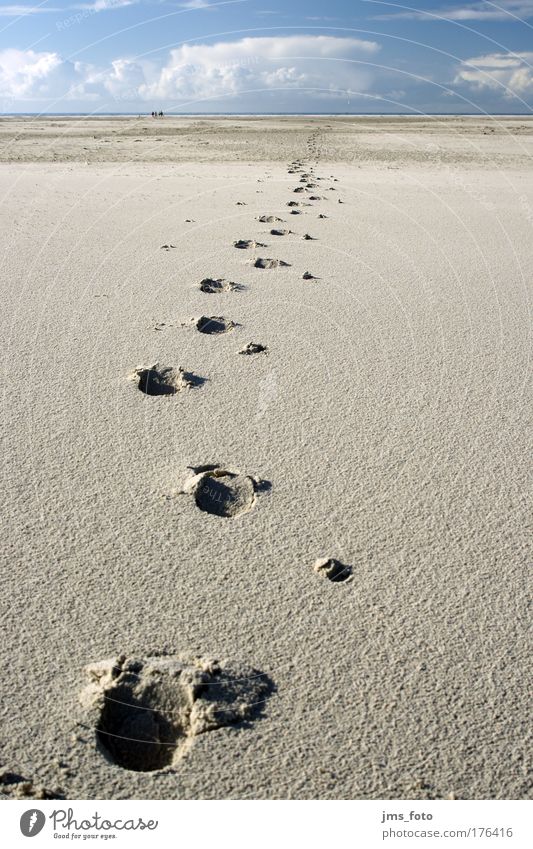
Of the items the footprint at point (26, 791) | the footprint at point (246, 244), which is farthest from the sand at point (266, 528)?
the footprint at point (246, 244)

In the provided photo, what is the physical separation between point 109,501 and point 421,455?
118 cm

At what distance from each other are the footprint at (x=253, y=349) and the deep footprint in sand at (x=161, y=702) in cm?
219

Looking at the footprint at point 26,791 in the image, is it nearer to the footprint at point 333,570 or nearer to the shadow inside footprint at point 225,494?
the footprint at point 333,570

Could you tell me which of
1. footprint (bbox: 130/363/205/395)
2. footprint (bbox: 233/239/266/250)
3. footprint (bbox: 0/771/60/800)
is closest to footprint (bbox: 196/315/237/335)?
footprint (bbox: 130/363/205/395)

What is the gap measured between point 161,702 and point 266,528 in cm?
73

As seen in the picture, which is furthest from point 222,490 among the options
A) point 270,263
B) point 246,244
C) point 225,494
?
point 246,244

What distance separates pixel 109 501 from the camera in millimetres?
2473

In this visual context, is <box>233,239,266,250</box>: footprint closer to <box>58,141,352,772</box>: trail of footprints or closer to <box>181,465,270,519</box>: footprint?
<box>181,465,270,519</box>: footprint

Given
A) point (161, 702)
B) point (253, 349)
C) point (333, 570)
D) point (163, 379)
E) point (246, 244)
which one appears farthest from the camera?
point (246, 244)

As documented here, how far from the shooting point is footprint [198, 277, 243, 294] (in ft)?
15.9

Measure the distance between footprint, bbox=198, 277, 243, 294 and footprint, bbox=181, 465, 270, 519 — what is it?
2.42 metres

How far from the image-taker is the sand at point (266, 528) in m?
1.63
